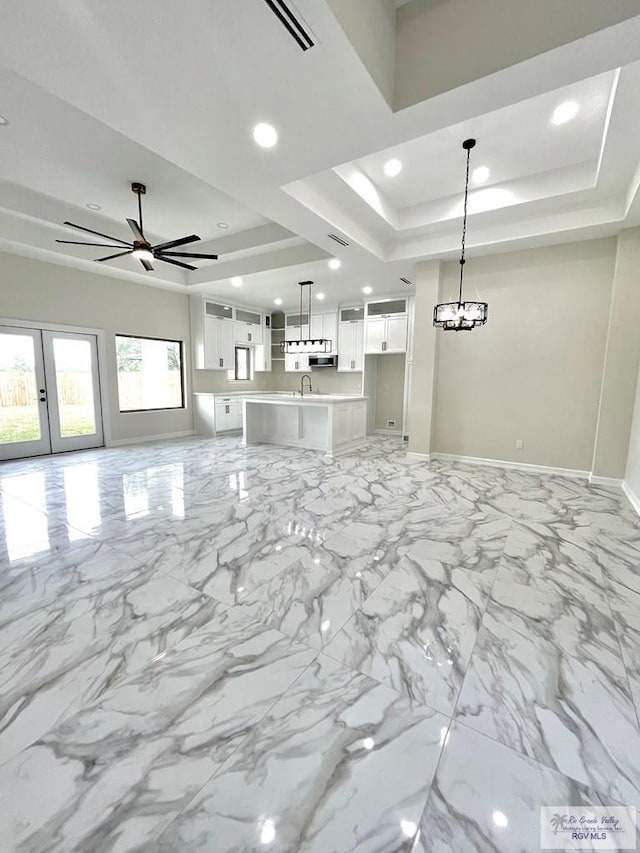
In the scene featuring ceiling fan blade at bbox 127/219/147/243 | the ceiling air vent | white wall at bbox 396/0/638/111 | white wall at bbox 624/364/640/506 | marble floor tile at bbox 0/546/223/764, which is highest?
white wall at bbox 396/0/638/111

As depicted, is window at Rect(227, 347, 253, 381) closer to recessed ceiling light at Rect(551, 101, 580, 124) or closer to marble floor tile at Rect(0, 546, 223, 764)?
marble floor tile at Rect(0, 546, 223, 764)

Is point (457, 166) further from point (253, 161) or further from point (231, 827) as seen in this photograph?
point (231, 827)

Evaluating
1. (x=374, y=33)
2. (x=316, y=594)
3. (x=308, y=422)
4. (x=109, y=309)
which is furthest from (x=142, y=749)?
(x=109, y=309)

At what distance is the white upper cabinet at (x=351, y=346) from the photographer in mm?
7617

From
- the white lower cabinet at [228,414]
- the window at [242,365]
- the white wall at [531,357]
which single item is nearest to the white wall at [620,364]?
the white wall at [531,357]

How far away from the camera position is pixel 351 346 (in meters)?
7.74

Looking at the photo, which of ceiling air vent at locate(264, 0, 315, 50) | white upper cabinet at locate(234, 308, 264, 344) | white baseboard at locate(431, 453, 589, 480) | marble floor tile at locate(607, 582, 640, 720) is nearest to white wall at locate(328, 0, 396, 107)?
ceiling air vent at locate(264, 0, 315, 50)

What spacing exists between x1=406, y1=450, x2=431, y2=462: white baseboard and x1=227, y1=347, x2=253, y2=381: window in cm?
491

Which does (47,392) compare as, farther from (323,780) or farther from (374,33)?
(323,780)

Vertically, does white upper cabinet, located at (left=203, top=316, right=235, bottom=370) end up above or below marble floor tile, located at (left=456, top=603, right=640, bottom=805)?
above

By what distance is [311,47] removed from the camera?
1.89 meters

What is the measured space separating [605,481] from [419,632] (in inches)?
156

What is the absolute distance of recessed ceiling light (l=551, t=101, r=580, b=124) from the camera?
2.74 meters

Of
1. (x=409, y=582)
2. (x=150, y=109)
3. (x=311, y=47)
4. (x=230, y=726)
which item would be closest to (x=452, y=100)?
(x=311, y=47)
